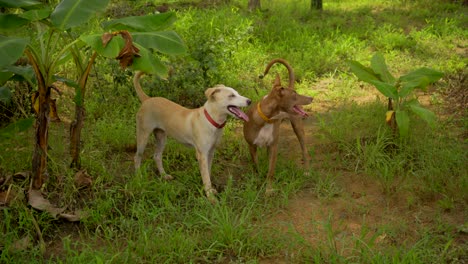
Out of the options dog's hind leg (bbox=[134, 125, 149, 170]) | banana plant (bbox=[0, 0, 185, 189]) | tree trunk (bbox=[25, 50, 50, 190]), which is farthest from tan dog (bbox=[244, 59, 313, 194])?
tree trunk (bbox=[25, 50, 50, 190])

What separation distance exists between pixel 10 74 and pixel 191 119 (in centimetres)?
175

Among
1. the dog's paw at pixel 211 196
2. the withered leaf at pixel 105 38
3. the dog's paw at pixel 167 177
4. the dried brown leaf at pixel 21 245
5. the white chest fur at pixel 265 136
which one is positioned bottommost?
the dog's paw at pixel 167 177

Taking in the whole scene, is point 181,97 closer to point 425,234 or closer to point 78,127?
point 78,127

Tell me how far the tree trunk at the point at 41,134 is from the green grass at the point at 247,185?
128 mm

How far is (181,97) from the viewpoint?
717cm

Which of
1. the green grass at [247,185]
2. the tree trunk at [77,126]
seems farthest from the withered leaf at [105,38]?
the green grass at [247,185]

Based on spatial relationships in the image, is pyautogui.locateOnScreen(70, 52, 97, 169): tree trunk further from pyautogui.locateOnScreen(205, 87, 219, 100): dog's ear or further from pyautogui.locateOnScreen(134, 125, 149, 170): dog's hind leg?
pyautogui.locateOnScreen(205, 87, 219, 100): dog's ear

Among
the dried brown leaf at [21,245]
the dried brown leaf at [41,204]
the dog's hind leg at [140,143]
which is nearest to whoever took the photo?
the dried brown leaf at [21,245]

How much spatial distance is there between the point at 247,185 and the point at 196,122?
32.3 inches

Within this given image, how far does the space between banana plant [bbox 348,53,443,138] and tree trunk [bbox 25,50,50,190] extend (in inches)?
134

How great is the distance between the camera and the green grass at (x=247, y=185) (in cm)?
423

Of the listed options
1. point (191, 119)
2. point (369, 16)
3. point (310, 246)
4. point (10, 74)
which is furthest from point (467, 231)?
point (369, 16)

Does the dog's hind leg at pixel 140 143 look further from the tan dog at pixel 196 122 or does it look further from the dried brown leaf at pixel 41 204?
the dried brown leaf at pixel 41 204

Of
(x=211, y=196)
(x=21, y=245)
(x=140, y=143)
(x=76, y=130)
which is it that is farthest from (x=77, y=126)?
(x=211, y=196)
